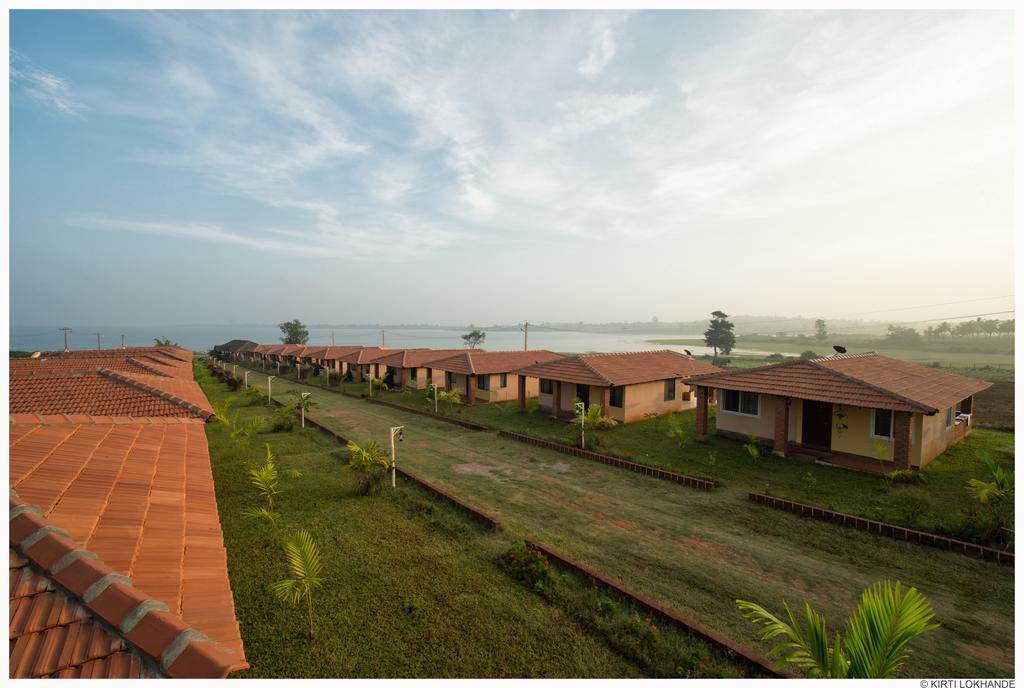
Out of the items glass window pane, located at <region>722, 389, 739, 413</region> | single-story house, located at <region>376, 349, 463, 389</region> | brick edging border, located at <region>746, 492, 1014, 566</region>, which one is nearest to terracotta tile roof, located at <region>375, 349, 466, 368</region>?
single-story house, located at <region>376, 349, 463, 389</region>

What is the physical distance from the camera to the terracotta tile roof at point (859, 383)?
13398 mm

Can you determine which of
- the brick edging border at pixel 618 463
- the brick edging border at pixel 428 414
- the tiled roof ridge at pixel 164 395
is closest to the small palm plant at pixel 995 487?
the brick edging border at pixel 618 463

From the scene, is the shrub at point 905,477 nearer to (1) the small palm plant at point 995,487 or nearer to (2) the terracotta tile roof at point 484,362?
(1) the small palm plant at point 995,487

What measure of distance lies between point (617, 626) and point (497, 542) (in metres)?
3.40

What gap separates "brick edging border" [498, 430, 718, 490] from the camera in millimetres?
12852

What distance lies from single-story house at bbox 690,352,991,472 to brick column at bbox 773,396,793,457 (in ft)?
0.10

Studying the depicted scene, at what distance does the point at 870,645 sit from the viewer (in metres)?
3.84

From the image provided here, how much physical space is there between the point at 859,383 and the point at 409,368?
28570 mm

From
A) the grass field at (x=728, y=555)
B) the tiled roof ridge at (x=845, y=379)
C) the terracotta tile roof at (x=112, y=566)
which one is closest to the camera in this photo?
the terracotta tile roof at (x=112, y=566)

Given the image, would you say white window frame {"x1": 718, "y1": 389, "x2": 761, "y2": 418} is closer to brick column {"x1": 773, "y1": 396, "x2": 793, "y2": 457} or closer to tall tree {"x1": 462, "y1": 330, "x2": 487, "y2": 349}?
brick column {"x1": 773, "y1": 396, "x2": 793, "y2": 457}

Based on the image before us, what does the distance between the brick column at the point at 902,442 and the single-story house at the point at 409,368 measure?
26.2 m

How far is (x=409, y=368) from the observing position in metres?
35.2

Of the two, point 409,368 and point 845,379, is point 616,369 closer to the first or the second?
point 845,379

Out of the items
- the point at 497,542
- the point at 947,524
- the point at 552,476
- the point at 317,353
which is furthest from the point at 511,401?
the point at 317,353
